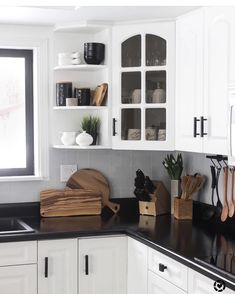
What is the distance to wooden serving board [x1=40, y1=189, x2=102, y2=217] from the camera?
366 cm

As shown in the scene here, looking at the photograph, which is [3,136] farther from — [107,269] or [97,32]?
[107,269]

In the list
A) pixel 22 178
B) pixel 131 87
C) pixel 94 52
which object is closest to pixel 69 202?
pixel 22 178

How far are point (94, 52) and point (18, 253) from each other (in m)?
1.35

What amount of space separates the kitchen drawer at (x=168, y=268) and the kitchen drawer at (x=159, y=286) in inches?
0.8

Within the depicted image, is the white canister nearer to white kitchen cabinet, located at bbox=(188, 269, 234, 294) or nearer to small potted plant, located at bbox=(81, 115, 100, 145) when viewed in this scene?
small potted plant, located at bbox=(81, 115, 100, 145)

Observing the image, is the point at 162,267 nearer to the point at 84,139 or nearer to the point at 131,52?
the point at 84,139

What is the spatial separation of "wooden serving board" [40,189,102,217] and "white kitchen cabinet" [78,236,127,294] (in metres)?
0.52

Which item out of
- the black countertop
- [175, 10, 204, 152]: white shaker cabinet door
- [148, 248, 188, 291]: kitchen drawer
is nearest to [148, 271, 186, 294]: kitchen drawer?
[148, 248, 188, 291]: kitchen drawer

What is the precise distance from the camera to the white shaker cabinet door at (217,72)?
2836mm

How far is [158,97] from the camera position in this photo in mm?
3473

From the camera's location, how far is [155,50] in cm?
347

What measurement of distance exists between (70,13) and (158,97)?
73cm

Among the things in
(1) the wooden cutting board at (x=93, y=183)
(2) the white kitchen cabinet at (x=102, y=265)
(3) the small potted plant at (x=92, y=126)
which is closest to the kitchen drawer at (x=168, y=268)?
(2) the white kitchen cabinet at (x=102, y=265)

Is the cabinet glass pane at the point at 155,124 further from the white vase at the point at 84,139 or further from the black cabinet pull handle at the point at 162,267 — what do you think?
the black cabinet pull handle at the point at 162,267
